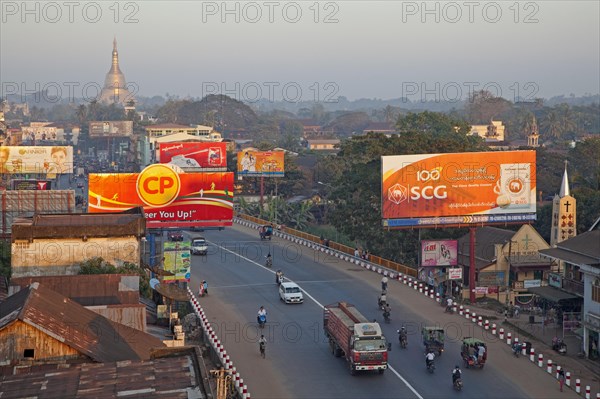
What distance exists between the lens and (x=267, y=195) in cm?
10750

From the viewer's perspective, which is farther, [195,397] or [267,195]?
[267,195]

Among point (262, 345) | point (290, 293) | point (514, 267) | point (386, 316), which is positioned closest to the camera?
point (262, 345)

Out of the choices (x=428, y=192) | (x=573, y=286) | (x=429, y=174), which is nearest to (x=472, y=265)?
(x=428, y=192)

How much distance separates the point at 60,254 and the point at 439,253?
67.0ft

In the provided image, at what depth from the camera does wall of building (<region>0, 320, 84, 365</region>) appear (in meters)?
25.2

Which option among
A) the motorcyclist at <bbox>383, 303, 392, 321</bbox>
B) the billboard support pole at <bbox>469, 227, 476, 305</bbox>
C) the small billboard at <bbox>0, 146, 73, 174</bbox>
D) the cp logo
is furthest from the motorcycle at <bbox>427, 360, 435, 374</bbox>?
the small billboard at <bbox>0, 146, 73, 174</bbox>

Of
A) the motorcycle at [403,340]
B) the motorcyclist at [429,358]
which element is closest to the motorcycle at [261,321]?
the motorcycle at [403,340]

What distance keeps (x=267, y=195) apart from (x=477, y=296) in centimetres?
5692

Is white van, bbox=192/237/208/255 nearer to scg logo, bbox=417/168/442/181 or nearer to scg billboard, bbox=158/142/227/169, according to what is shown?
scg logo, bbox=417/168/442/181

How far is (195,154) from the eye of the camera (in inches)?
3839

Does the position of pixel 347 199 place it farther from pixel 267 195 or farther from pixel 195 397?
pixel 195 397

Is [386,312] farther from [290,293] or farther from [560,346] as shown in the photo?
[560,346]

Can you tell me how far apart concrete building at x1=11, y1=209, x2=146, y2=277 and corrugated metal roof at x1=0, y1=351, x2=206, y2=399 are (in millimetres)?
16168

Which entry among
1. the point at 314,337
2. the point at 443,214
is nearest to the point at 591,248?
the point at 443,214
